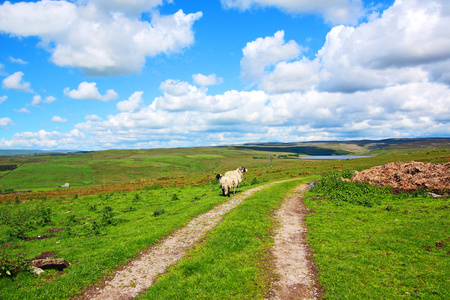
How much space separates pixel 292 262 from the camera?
10.7 meters

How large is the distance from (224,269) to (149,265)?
12.7 ft

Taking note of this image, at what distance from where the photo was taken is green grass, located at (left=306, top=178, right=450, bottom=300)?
27.2 feet

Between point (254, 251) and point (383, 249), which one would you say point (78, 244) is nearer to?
point (254, 251)

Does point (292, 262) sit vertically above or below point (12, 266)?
below

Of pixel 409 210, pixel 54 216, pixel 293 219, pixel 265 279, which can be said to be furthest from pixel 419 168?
pixel 54 216

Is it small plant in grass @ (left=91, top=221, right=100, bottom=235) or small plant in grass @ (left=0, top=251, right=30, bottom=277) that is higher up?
small plant in grass @ (left=0, top=251, right=30, bottom=277)

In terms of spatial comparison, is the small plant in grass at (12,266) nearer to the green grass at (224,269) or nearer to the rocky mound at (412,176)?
the green grass at (224,269)

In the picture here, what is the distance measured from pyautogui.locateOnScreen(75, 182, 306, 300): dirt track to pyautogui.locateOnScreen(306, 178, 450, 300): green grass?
6.97ft

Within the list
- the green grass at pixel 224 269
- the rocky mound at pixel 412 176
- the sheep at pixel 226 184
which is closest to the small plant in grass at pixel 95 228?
the green grass at pixel 224 269

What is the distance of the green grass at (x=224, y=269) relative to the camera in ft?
27.2

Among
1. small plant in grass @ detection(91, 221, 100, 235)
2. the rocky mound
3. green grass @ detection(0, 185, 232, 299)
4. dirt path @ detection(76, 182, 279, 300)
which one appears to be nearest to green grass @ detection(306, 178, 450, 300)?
the rocky mound

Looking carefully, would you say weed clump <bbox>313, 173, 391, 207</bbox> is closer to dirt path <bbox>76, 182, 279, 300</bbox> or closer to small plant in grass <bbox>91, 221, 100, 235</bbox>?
dirt path <bbox>76, 182, 279, 300</bbox>

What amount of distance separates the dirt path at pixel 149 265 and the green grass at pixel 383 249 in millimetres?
7024

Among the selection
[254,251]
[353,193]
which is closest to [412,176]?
[353,193]
